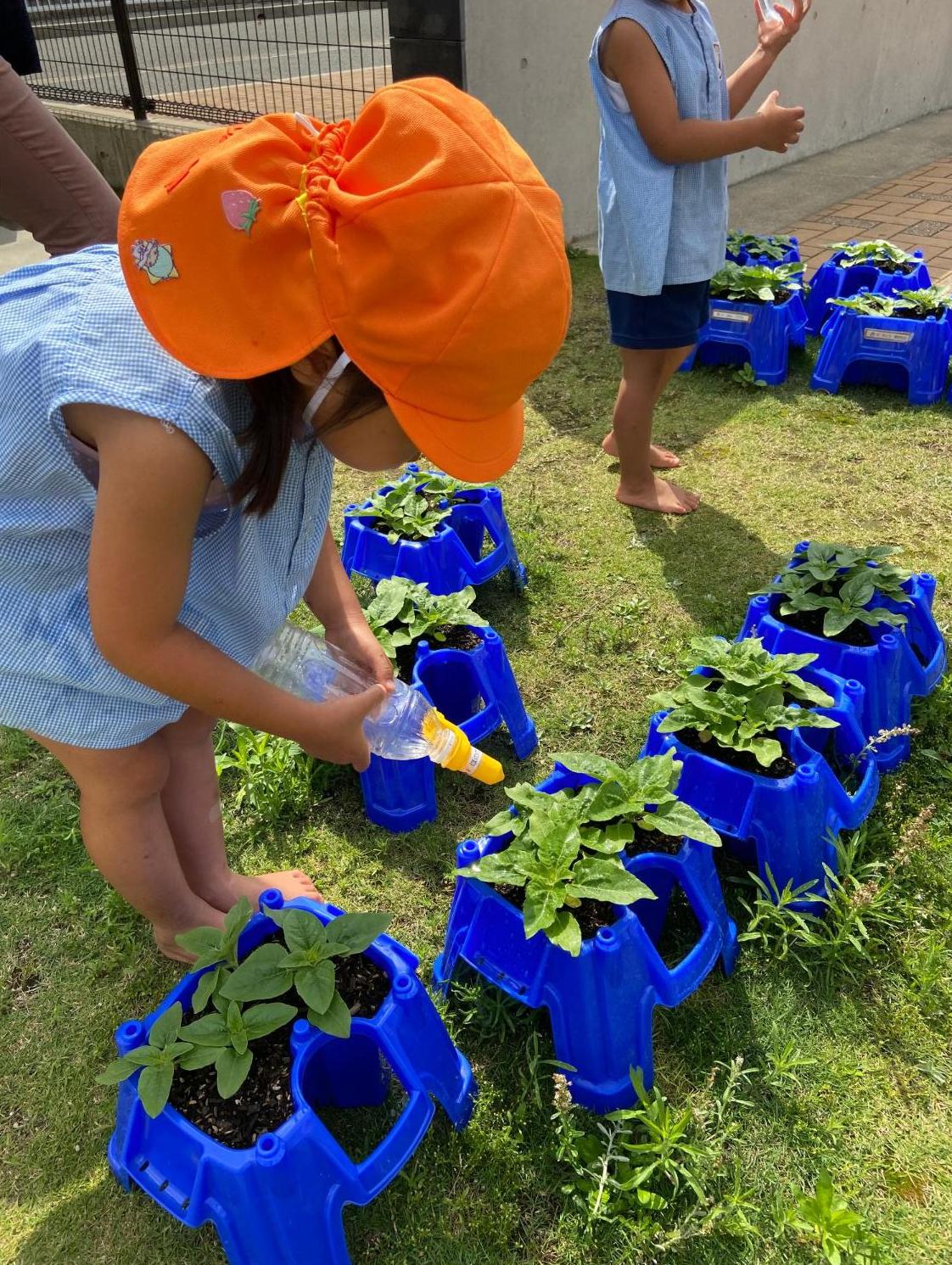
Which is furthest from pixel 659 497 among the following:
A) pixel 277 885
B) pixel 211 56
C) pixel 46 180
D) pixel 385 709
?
pixel 211 56

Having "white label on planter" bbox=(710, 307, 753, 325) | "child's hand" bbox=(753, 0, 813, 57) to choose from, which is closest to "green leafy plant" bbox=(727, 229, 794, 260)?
"white label on planter" bbox=(710, 307, 753, 325)

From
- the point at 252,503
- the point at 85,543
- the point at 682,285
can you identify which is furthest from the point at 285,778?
the point at 682,285

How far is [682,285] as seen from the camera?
2.87 metres

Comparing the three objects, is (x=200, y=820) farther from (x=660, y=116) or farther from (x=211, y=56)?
(x=211, y=56)

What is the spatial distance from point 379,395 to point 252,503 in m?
0.24

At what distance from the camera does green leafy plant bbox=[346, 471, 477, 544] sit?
2650 millimetres

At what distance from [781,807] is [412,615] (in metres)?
0.94

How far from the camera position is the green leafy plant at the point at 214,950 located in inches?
58.4

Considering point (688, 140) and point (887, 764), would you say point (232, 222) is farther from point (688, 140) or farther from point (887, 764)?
point (688, 140)

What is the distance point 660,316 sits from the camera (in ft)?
9.47

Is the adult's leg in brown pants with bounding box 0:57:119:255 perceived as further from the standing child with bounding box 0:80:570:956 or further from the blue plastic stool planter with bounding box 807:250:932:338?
the blue plastic stool planter with bounding box 807:250:932:338

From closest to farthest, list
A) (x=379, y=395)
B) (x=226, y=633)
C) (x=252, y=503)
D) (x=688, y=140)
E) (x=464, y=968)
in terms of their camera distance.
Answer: (x=379, y=395)
(x=252, y=503)
(x=226, y=633)
(x=464, y=968)
(x=688, y=140)

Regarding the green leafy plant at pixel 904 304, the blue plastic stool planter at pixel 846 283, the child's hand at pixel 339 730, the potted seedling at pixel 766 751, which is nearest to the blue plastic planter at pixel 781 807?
the potted seedling at pixel 766 751

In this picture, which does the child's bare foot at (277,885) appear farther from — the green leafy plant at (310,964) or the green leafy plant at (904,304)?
the green leafy plant at (904,304)
